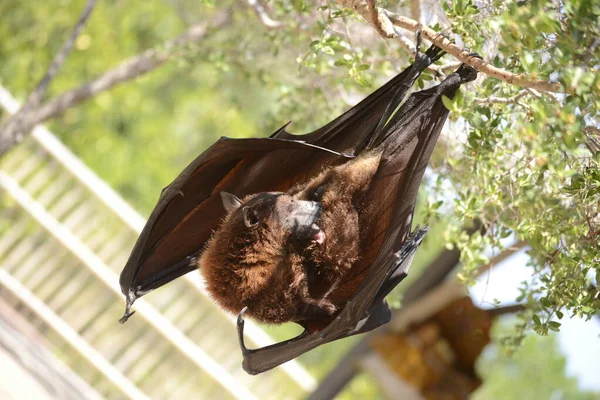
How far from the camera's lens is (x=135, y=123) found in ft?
24.3

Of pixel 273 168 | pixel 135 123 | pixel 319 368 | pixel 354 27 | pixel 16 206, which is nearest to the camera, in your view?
pixel 273 168

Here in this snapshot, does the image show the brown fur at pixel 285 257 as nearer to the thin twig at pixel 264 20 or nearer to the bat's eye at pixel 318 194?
the bat's eye at pixel 318 194

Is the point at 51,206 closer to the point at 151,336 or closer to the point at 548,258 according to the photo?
the point at 151,336

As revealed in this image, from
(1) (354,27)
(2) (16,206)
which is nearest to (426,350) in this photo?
(1) (354,27)

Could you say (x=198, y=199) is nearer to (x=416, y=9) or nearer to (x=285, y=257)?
(x=285, y=257)

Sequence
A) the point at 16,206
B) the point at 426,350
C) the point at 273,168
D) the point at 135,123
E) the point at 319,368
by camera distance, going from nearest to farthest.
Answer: the point at 273,168 < the point at 426,350 < the point at 16,206 < the point at 135,123 < the point at 319,368

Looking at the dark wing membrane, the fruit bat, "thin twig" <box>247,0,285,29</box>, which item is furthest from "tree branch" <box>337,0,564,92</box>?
"thin twig" <box>247,0,285,29</box>

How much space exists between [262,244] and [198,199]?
372 millimetres

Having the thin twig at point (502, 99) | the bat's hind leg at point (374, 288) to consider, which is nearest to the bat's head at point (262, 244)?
the bat's hind leg at point (374, 288)

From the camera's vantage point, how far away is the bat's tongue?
1.73 meters

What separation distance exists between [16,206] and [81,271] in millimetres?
741

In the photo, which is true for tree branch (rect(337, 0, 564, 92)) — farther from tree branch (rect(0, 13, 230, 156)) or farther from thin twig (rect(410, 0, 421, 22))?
tree branch (rect(0, 13, 230, 156))

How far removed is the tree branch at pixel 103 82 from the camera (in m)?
3.33

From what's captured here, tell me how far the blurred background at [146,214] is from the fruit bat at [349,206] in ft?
0.51
